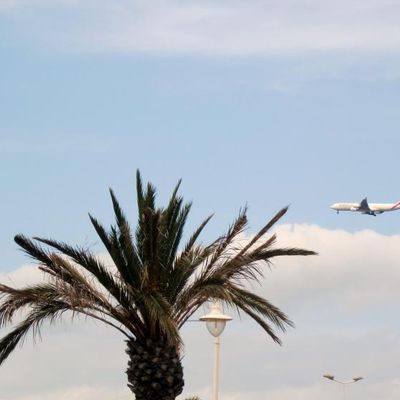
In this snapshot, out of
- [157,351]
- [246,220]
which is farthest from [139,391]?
[246,220]

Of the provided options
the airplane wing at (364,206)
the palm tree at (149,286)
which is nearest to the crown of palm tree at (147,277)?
the palm tree at (149,286)

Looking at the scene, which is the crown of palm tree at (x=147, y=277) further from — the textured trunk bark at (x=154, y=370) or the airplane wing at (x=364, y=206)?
the airplane wing at (x=364, y=206)

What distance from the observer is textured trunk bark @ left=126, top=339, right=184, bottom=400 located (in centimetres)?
2486

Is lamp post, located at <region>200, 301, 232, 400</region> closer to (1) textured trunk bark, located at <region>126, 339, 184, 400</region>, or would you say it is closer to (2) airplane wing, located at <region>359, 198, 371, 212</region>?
(1) textured trunk bark, located at <region>126, 339, 184, 400</region>

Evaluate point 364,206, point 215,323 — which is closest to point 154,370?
point 215,323

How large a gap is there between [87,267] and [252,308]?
388 cm

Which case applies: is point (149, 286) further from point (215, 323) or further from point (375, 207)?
point (375, 207)

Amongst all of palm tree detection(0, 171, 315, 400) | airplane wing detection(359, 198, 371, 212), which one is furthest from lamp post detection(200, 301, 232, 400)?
airplane wing detection(359, 198, 371, 212)

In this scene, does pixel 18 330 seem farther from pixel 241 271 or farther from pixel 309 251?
pixel 309 251

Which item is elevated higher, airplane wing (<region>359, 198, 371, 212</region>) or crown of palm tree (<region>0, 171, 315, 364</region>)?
airplane wing (<region>359, 198, 371, 212</region>)

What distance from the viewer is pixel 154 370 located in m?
24.9

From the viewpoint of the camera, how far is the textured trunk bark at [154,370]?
81.6 ft

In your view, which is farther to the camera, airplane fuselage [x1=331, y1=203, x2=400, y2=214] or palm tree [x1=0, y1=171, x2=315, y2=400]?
airplane fuselage [x1=331, y1=203, x2=400, y2=214]

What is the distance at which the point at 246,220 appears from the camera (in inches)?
991
